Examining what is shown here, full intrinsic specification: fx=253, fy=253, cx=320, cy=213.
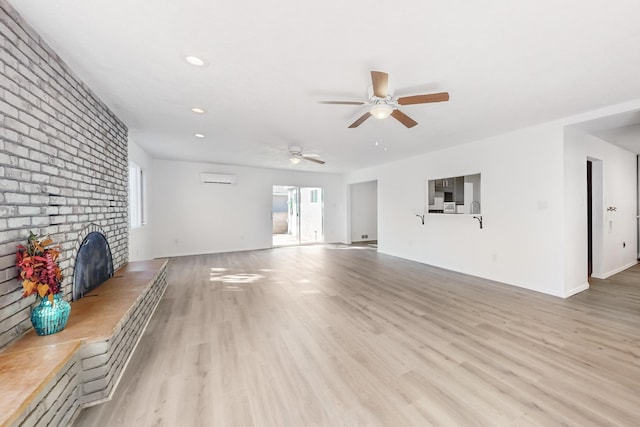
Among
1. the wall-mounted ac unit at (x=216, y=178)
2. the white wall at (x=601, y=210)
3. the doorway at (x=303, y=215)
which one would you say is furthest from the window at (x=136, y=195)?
the white wall at (x=601, y=210)

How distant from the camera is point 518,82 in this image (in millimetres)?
2490

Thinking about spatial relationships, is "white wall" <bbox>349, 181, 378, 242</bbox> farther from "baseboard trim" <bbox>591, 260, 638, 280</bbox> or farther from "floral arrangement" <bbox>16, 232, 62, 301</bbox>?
"floral arrangement" <bbox>16, 232, 62, 301</bbox>

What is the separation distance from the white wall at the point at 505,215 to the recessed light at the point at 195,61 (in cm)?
458

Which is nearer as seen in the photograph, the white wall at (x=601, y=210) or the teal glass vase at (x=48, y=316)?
the teal glass vase at (x=48, y=316)

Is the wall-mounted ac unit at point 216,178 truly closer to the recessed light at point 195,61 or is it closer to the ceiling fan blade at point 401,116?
the recessed light at point 195,61

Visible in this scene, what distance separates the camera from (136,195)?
5.25 m

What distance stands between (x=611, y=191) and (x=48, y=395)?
769 cm

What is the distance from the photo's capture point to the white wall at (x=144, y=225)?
15.1 feet

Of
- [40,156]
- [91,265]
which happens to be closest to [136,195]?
[91,265]

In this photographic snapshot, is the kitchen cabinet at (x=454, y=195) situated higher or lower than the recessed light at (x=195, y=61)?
lower

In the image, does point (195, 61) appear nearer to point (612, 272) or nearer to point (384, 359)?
point (384, 359)

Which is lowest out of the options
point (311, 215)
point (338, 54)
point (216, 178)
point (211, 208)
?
point (311, 215)

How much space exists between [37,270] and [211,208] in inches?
222

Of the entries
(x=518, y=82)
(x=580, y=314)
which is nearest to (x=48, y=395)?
(x=518, y=82)
